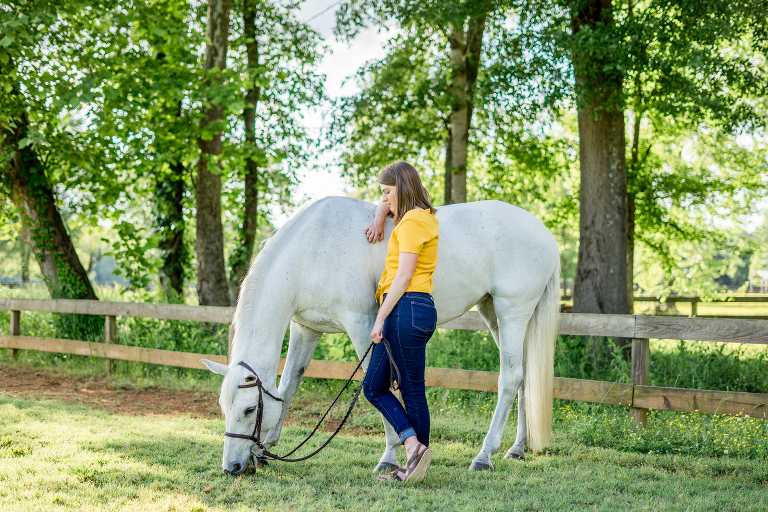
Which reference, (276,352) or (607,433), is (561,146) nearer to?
(607,433)

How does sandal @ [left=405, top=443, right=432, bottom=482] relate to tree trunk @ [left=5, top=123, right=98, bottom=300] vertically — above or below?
below

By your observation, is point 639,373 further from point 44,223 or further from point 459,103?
point 44,223

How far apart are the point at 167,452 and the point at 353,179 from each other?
32.6 feet

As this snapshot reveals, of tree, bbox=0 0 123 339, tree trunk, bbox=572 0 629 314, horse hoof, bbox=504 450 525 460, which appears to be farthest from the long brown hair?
tree, bbox=0 0 123 339

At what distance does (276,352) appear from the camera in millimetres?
3611

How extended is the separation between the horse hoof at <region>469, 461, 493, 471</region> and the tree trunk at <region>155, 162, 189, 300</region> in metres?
7.69

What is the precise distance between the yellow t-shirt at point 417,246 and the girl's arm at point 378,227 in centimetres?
35

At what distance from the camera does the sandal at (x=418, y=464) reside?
3291 mm

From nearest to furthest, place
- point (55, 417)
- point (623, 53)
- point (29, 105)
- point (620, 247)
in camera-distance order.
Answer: point (55, 417) < point (623, 53) < point (620, 247) < point (29, 105)

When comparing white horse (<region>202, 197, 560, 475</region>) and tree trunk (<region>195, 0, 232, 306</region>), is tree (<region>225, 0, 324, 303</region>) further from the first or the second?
white horse (<region>202, 197, 560, 475</region>)

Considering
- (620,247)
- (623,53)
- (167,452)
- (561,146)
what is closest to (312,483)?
(167,452)

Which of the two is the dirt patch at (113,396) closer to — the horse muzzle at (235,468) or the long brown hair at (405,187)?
the horse muzzle at (235,468)

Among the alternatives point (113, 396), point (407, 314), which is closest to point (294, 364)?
point (407, 314)

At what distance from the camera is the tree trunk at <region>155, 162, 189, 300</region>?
10406 millimetres
